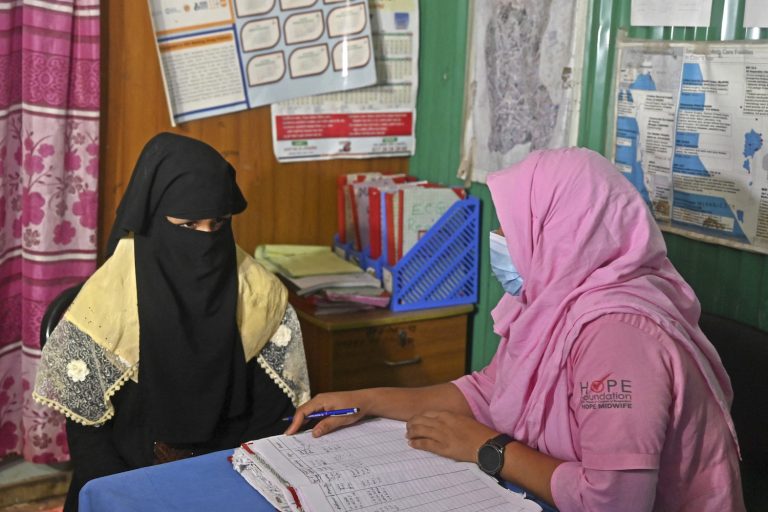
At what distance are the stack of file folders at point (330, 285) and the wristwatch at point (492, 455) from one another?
136 cm

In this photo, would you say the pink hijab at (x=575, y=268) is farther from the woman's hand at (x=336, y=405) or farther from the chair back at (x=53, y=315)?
the chair back at (x=53, y=315)

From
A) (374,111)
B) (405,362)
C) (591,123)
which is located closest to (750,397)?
(591,123)

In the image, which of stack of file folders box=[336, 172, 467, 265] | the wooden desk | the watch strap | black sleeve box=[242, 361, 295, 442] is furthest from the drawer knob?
the watch strap

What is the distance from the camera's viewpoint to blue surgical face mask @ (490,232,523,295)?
1.58 m

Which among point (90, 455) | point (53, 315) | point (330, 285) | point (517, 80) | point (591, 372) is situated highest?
point (517, 80)

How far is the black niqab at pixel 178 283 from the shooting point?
6.05ft

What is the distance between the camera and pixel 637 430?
124 centimetres

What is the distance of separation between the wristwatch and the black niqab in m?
0.71

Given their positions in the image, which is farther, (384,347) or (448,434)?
(384,347)

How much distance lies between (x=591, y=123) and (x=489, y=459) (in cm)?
131

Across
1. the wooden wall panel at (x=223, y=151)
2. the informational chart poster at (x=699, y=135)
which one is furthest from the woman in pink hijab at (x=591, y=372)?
the wooden wall panel at (x=223, y=151)

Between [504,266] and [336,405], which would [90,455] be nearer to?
[336,405]

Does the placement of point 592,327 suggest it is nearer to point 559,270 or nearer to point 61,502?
point 559,270

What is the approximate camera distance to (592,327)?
135 centimetres
